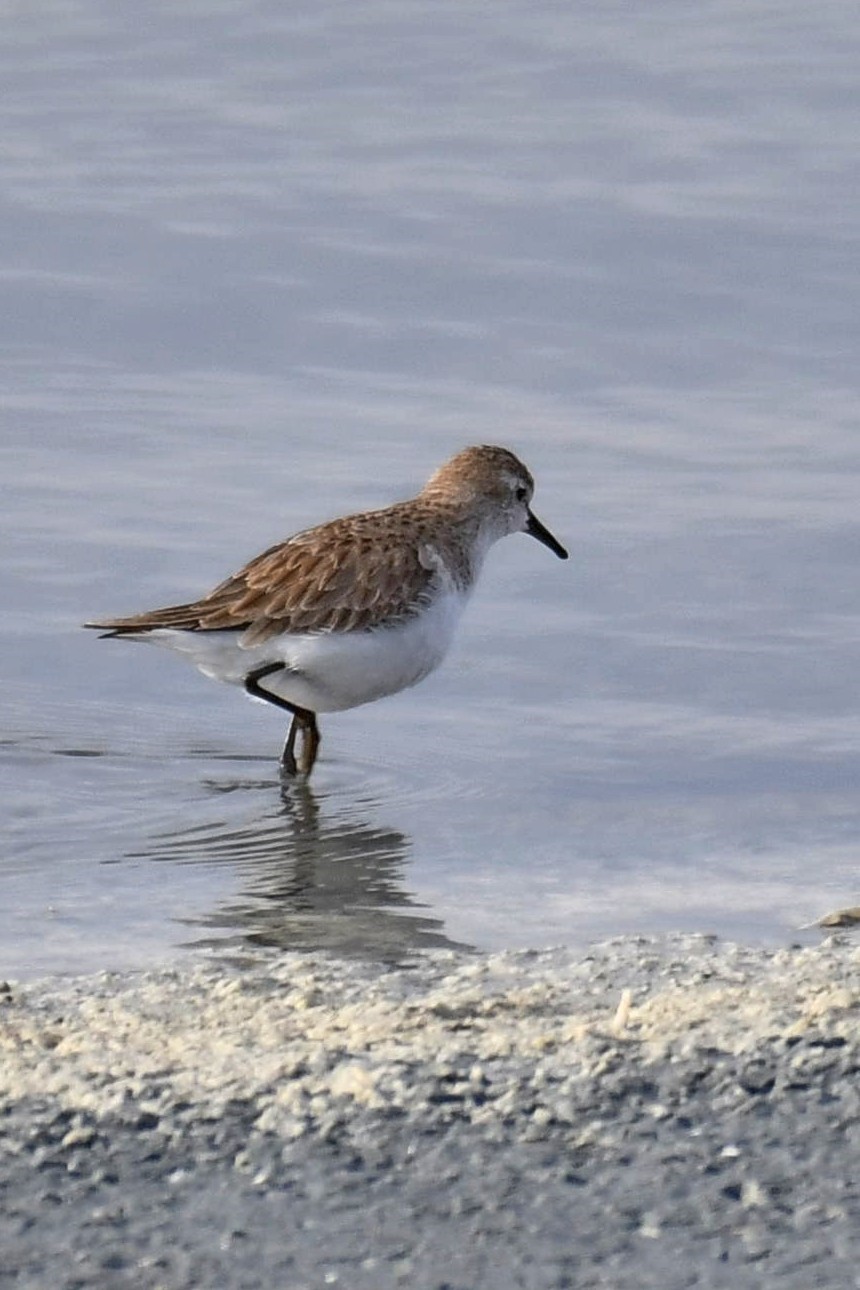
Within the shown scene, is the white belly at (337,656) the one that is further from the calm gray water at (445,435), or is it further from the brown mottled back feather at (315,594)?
the calm gray water at (445,435)

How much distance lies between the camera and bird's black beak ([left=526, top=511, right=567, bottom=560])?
30.2 feet

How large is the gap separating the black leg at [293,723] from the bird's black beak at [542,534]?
143 cm

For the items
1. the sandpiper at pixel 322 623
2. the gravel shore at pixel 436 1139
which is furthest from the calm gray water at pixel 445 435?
the gravel shore at pixel 436 1139

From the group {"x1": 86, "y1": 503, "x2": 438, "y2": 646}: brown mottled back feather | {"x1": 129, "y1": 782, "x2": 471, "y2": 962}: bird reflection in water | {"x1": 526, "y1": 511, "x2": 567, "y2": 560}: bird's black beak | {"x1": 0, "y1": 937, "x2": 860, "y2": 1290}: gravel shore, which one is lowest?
{"x1": 129, "y1": 782, "x2": 471, "y2": 962}: bird reflection in water

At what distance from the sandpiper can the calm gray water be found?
0.88ft

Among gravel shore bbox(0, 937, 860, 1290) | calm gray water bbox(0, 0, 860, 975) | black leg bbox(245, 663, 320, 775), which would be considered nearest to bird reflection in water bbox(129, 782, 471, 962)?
calm gray water bbox(0, 0, 860, 975)

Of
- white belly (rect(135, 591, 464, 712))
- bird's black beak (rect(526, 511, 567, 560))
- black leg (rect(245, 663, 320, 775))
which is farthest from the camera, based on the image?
bird's black beak (rect(526, 511, 567, 560))

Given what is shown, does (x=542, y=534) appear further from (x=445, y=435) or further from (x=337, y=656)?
(x=445, y=435)

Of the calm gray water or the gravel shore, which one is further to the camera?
the calm gray water

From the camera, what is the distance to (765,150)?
13.9 meters

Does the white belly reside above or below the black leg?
above

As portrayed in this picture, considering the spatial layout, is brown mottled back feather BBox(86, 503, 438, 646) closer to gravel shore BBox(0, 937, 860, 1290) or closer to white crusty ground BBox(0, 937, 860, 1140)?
white crusty ground BBox(0, 937, 860, 1140)

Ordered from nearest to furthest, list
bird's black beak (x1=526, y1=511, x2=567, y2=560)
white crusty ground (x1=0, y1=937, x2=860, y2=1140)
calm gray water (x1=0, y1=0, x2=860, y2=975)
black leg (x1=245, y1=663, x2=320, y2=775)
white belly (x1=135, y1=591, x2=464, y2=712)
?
white crusty ground (x1=0, y1=937, x2=860, y2=1140), calm gray water (x1=0, y1=0, x2=860, y2=975), white belly (x1=135, y1=591, x2=464, y2=712), black leg (x1=245, y1=663, x2=320, y2=775), bird's black beak (x1=526, y1=511, x2=567, y2=560)

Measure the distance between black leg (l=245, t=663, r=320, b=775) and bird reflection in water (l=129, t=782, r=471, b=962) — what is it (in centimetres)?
18
